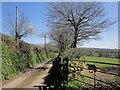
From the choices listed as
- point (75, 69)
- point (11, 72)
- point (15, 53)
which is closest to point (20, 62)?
point (15, 53)

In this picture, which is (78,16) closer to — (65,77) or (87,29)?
(87,29)

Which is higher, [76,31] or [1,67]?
[76,31]

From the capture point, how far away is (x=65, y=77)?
877 cm

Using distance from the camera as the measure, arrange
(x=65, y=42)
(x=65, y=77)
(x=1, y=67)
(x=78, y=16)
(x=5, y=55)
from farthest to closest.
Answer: (x=65, y=42), (x=78, y=16), (x=5, y=55), (x=1, y=67), (x=65, y=77)

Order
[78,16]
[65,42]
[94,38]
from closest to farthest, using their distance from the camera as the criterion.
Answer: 1. [78,16]
2. [94,38]
3. [65,42]

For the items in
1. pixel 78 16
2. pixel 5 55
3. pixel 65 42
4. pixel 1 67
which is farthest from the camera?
pixel 65 42

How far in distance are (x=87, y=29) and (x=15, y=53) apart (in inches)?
393

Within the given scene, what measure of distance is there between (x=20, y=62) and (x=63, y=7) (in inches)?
342

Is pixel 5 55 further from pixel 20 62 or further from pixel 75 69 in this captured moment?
pixel 75 69

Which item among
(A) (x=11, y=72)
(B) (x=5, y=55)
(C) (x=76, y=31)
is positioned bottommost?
(A) (x=11, y=72)

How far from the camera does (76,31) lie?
78.9 ft

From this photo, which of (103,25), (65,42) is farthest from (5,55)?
(65,42)

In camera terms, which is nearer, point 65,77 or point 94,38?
point 65,77

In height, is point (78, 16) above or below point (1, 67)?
above
